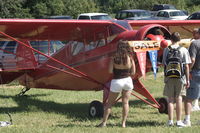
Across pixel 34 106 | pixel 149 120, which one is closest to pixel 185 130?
pixel 149 120

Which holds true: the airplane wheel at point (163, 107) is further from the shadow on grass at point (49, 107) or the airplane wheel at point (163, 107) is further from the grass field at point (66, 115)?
the shadow on grass at point (49, 107)

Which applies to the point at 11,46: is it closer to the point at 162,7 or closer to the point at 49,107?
the point at 49,107

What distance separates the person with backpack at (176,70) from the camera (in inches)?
288

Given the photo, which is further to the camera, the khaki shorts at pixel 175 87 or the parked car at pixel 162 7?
the parked car at pixel 162 7

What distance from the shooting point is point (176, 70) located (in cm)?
729

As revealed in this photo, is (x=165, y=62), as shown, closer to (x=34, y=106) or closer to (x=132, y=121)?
(x=132, y=121)

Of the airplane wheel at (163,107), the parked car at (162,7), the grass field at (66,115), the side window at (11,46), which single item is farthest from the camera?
the parked car at (162,7)

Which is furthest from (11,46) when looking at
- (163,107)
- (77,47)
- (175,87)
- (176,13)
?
(176,13)

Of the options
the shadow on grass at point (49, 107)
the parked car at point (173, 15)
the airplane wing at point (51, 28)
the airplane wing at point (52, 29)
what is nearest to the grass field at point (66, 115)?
the shadow on grass at point (49, 107)

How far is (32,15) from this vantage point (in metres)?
35.6

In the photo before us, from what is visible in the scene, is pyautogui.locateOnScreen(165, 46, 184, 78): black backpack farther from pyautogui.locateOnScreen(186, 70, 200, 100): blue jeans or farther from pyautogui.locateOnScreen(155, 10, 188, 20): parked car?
pyautogui.locateOnScreen(155, 10, 188, 20): parked car

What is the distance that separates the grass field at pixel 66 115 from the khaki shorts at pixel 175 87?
0.63m

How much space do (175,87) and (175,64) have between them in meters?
Answer: 0.43

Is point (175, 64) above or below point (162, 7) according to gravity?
above
